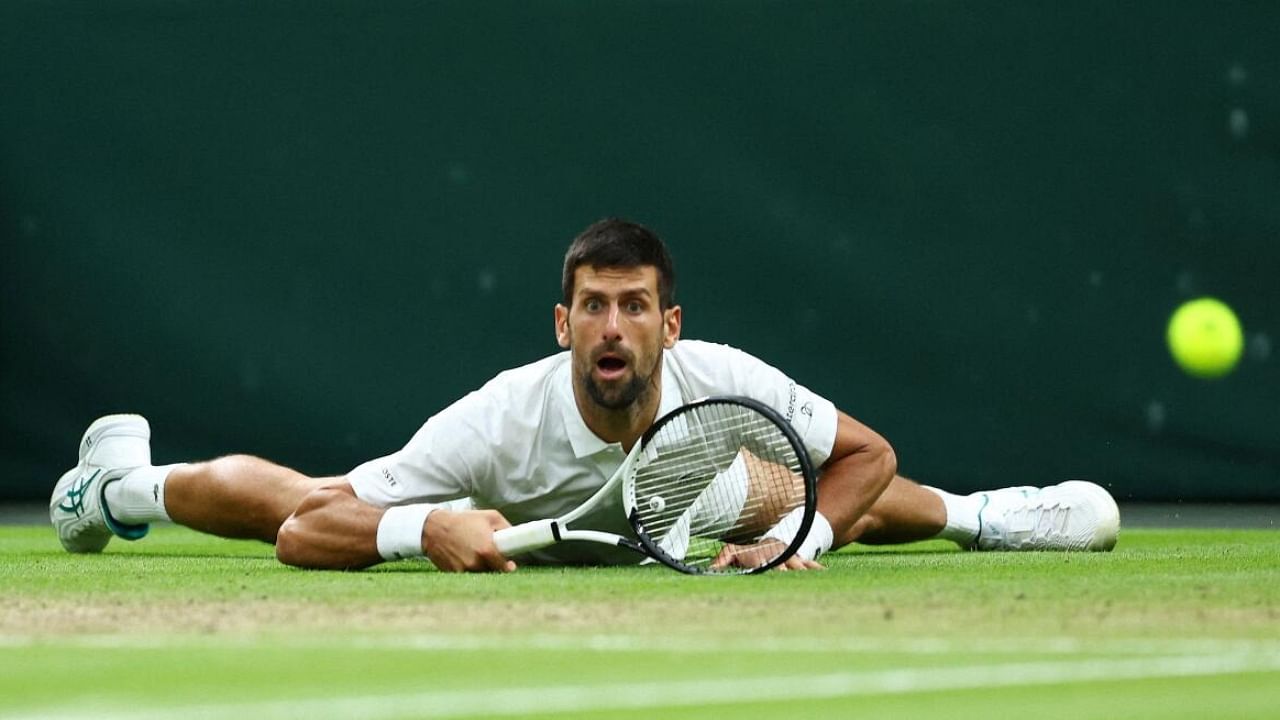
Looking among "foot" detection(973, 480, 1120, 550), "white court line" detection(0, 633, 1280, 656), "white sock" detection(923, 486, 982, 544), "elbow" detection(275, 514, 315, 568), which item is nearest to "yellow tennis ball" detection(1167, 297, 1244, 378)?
"foot" detection(973, 480, 1120, 550)

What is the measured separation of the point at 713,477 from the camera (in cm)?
415

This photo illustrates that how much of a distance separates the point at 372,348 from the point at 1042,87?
7.82ft

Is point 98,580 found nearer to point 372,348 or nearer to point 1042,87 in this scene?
point 372,348

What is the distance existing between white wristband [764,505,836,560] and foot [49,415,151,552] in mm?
1839

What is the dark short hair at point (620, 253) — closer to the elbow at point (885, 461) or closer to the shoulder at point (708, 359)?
the shoulder at point (708, 359)

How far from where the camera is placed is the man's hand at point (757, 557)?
13.2 feet

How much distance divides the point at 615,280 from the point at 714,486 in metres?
0.44

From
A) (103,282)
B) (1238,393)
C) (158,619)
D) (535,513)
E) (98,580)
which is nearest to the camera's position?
(158,619)

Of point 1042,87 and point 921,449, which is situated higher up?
point 1042,87

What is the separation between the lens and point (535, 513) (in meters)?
4.43

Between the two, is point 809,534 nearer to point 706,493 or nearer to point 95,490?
point 706,493

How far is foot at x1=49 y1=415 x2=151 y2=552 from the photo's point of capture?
5203 mm

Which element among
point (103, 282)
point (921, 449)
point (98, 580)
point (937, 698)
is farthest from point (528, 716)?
point (103, 282)

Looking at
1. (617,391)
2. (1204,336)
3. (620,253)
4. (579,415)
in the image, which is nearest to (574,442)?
(579,415)
